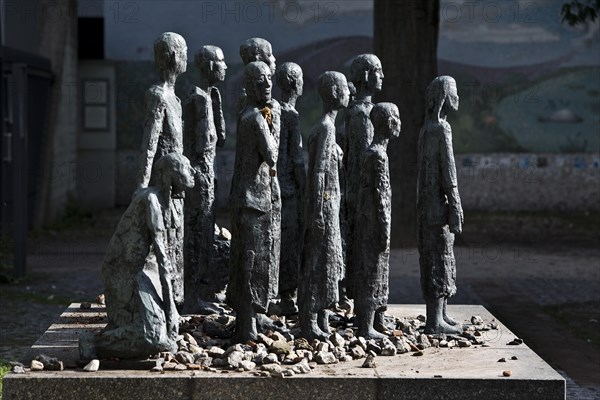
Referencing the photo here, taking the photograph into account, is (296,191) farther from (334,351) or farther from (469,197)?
(469,197)

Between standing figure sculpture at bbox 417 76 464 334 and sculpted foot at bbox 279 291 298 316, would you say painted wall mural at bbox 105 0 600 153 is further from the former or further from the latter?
standing figure sculpture at bbox 417 76 464 334

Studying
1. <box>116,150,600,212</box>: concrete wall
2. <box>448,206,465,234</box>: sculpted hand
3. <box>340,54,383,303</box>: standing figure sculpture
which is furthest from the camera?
<box>116,150,600,212</box>: concrete wall

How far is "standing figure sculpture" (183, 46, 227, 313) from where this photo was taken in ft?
28.7

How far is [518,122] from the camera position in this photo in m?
22.0

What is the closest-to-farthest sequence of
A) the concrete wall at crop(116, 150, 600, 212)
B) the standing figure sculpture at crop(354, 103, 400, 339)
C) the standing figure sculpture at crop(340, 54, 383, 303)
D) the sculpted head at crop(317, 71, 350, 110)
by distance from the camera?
the standing figure sculpture at crop(354, 103, 400, 339) → the sculpted head at crop(317, 71, 350, 110) → the standing figure sculpture at crop(340, 54, 383, 303) → the concrete wall at crop(116, 150, 600, 212)

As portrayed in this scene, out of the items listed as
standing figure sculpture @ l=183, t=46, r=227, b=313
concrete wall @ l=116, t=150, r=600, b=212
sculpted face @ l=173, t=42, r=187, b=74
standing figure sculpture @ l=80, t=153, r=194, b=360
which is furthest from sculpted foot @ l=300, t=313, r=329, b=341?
concrete wall @ l=116, t=150, r=600, b=212

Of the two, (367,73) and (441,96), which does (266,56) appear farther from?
(441,96)

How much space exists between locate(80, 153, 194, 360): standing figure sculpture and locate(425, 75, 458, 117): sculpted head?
1.91m

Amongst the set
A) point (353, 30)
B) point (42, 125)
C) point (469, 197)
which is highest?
point (353, 30)

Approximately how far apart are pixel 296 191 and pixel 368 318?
4.23 feet

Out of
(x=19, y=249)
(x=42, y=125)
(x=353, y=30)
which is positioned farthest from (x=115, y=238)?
(x=353, y=30)

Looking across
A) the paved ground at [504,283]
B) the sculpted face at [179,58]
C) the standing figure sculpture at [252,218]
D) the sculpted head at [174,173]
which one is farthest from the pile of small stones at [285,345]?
the sculpted face at [179,58]

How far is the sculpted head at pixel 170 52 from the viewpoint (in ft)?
26.2

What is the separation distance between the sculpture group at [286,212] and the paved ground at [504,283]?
2003 millimetres
